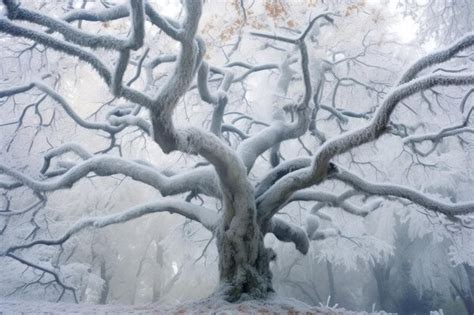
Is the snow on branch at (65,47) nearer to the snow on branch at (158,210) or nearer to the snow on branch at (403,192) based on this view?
the snow on branch at (158,210)

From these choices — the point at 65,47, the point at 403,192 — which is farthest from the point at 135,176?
the point at 403,192

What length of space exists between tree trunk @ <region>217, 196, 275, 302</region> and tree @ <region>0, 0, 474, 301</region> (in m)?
0.02

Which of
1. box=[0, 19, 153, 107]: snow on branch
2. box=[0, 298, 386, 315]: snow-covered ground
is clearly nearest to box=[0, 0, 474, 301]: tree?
box=[0, 19, 153, 107]: snow on branch

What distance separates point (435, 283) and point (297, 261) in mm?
5991

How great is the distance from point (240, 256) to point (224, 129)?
10.7 ft

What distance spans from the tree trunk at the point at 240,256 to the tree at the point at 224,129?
17 millimetres

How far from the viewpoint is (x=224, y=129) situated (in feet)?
28.5

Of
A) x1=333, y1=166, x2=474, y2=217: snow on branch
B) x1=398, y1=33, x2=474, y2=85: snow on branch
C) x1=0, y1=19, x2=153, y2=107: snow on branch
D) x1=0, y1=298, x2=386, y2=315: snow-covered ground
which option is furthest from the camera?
x1=333, y1=166, x2=474, y2=217: snow on branch

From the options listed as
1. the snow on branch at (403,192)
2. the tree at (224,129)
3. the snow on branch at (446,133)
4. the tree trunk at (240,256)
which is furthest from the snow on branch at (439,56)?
the tree trunk at (240,256)

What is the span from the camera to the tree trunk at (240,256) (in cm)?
623

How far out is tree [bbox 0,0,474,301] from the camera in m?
3.94

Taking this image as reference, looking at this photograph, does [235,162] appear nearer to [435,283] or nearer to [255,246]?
[255,246]

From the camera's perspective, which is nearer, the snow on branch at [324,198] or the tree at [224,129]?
the tree at [224,129]

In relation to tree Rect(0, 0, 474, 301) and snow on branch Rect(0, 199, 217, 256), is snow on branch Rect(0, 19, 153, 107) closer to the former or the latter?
tree Rect(0, 0, 474, 301)
